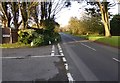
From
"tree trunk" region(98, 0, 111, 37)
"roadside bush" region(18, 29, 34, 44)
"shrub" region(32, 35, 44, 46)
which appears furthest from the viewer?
"tree trunk" region(98, 0, 111, 37)

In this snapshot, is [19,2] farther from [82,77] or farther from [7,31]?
[82,77]

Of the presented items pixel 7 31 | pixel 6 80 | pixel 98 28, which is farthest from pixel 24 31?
pixel 98 28

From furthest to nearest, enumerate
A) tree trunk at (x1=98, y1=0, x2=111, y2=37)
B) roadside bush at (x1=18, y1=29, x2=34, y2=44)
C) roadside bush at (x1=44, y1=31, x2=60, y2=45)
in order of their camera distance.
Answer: tree trunk at (x1=98, y1=0, x2=111, y2=37)
roadside bush at (x1=44, y1=31, x2=60, y2=45)
roadside bush at (x1=18, y1=29, x2=34, y2=44)

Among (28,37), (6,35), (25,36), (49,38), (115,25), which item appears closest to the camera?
(28,37)

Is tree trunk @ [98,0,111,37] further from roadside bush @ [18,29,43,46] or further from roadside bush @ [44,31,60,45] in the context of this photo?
roadside bush @ [18,29,43,46]

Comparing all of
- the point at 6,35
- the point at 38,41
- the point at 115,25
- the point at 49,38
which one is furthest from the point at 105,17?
the point at 115,25

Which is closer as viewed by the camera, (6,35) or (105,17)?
(6,35)

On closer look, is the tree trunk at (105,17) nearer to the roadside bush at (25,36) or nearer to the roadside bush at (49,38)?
the roadside bush at (49,38)

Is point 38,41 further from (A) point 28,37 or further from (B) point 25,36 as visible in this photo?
(B) point 25,36

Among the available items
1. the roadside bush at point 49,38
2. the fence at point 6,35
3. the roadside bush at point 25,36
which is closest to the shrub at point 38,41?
the roadside bush at point 25,36

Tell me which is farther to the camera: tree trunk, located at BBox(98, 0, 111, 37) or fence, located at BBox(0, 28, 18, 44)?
tree trunk, located at BBox(98, 0, 111, 37)

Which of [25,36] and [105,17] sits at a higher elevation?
[105,17]

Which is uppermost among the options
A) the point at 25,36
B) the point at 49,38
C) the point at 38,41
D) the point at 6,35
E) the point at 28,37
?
the point at 6,35

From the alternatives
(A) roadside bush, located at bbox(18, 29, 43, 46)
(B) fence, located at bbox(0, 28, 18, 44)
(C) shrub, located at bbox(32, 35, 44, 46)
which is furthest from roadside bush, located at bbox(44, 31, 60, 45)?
(B) fence, located at bbox(0, 28, 18, 44)
